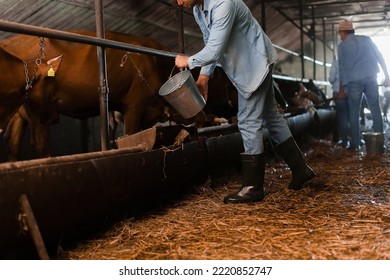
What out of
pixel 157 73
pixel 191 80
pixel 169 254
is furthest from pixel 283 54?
pixel 169 254

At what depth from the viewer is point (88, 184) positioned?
2559 millimetres

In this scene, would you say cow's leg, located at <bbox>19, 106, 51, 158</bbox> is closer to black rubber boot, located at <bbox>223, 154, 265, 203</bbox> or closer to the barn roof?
the barn roof

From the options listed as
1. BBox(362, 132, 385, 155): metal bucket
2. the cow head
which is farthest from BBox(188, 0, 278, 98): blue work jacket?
BBox(362, 132, 385, 155): metal bucket

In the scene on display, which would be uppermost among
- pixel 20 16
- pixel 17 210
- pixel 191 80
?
pixel 20 16

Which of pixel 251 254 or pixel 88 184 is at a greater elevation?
pixel 88 184

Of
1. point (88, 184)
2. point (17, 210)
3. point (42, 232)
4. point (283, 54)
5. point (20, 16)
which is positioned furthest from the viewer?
point (283, 54)

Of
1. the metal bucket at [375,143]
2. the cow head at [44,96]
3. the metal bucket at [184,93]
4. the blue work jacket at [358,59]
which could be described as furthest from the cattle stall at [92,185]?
the blue work jacket at [358,59]

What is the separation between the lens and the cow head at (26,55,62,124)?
4.39 m

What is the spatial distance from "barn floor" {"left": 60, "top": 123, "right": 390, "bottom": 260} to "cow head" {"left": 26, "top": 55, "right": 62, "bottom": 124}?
180 centimetres

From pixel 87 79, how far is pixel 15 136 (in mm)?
1060

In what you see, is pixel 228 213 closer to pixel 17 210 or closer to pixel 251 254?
pixel 251 254

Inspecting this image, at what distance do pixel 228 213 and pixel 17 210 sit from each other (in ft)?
4.78
